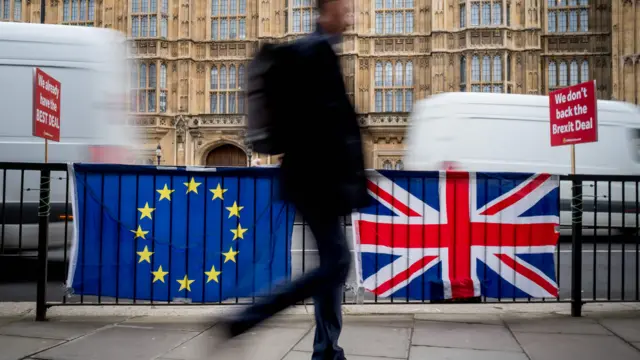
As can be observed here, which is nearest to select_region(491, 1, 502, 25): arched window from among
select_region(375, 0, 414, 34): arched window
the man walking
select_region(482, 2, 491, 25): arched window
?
select_region(482, 2, 491, 25): arched window

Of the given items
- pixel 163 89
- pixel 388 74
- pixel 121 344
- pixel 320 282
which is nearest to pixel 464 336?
pixel 320 282

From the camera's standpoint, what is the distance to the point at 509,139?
40.3ft

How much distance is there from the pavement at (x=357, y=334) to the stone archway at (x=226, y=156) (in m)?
25.2

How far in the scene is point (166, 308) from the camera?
4781 mm

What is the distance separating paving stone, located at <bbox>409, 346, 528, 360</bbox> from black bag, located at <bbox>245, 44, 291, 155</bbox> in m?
1.55

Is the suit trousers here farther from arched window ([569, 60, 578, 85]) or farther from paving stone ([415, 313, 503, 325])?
arched window ([569, 60, 578, 85])

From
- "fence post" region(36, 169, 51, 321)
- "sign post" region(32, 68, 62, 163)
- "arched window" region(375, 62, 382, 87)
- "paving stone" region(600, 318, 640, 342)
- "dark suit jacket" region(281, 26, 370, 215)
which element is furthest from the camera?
"arched window" region(375, 62, 382, 87)

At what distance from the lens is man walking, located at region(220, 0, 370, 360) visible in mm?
2523

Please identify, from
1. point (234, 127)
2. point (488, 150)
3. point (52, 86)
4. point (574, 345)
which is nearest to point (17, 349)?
point (574, 345)

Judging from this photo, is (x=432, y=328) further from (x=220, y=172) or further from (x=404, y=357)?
(x=220, y=172)

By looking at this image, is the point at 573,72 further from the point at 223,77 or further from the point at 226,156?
the point at 226,156

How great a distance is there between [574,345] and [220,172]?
263 cm

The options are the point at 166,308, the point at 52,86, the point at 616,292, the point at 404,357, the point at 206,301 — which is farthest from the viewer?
the point at 52,86

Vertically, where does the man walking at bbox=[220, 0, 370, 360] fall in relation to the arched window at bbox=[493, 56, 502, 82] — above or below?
below
